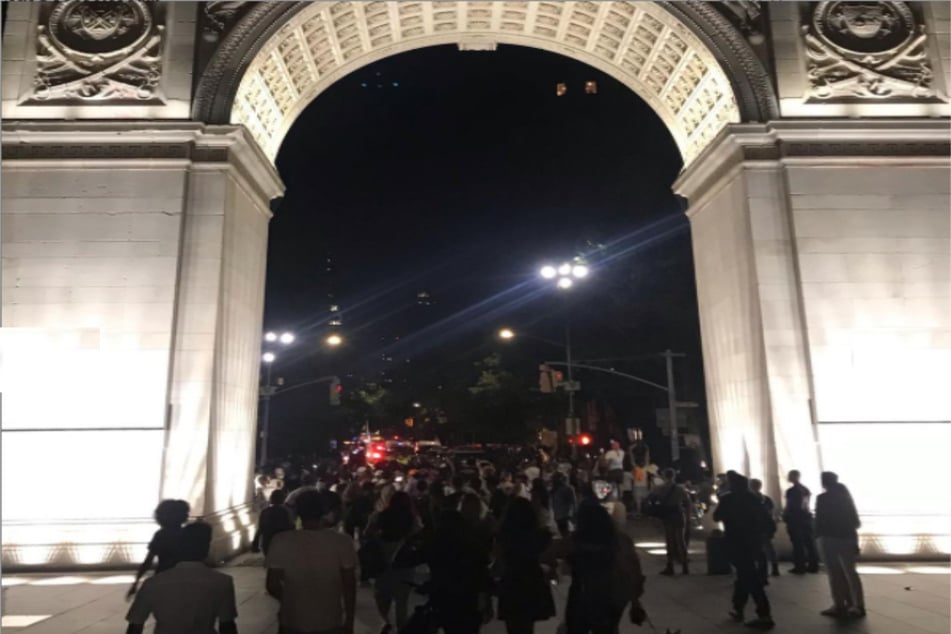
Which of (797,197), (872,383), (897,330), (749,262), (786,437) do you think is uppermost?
(797,197)

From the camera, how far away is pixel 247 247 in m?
Answer: 16.6

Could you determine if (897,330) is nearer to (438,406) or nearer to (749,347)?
(749,347)

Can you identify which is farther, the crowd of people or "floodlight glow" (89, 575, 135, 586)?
"floodlight glow" (89, 575, 135, 586)

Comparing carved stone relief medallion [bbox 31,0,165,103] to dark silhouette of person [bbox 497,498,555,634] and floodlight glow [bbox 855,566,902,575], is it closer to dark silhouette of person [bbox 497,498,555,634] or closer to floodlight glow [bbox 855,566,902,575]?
dark silhouette of person [bbox 497,498,555,634]

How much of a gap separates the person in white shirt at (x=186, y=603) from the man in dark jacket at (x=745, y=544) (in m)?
6.67

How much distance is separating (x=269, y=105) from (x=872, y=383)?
15406 millimetres

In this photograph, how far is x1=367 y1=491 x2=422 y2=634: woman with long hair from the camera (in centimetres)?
775

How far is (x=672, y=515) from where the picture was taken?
1241cm

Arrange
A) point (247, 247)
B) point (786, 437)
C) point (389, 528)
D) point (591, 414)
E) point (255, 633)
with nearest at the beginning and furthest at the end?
point (389, 528), point (255, 633), point (786, 437), point (247, 247), point (591, 414)

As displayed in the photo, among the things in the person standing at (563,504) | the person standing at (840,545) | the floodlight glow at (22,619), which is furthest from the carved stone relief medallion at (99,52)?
the person standing at (840,545)

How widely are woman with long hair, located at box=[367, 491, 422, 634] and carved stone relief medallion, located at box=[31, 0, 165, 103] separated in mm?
11671

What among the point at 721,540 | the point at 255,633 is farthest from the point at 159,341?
the point at 721,540

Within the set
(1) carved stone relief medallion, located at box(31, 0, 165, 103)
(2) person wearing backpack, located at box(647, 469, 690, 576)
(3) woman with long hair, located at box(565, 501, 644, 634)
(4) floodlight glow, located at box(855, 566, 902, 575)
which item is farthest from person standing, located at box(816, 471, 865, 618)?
(1) carved stone relief medallion, located at box(31, 0, 165, 103)

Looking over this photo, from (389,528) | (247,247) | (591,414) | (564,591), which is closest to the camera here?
(389,528)
